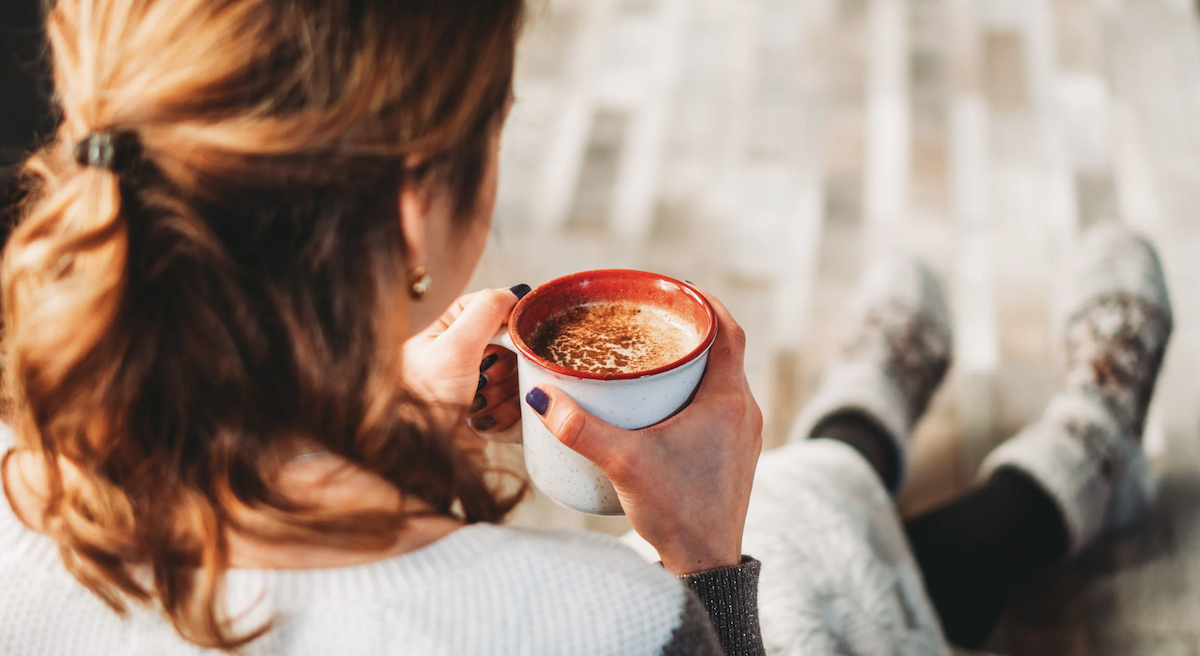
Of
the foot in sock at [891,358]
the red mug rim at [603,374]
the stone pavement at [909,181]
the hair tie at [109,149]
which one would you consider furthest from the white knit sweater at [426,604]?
the foot in sock at [891,358]

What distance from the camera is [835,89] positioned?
2.22 metres

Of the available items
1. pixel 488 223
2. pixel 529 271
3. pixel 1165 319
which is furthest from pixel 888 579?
pixel 529 271

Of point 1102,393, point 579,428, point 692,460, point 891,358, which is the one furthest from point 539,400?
point 1102,393

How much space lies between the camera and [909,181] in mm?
2006

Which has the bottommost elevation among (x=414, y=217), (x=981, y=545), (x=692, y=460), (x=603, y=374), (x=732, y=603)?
(x=981, y=545)

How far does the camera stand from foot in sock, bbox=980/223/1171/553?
1297mm

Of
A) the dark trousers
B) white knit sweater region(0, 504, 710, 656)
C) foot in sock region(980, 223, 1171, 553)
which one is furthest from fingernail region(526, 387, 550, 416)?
foot in sock region(980, 223, 1171, 553)

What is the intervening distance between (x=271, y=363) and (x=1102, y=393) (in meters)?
1.37

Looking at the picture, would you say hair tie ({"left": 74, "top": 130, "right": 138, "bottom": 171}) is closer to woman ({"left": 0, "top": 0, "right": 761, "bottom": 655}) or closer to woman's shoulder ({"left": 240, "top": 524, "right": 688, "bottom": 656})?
woman ({"left": 0, "top": 0, "right": 761, "bottom": 655})

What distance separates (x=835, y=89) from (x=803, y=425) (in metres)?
1.13

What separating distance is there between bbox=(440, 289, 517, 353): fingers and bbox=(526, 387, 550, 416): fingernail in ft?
0.29

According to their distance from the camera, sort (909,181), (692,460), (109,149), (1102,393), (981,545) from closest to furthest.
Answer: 1. (109,149)
2. (692,460)
3. (981,545)
4. (1102,393)
5. (909,181)

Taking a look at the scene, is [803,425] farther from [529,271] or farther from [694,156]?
[694,156]

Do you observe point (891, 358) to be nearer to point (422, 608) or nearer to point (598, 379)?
point (598, 379)
